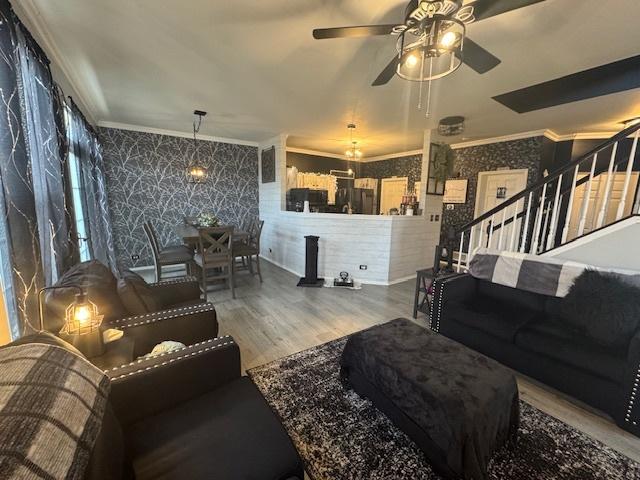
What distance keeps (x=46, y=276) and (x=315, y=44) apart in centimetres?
260

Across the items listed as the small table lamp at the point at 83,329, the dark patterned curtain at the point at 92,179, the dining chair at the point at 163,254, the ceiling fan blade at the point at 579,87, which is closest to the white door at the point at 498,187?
the ceiling fan blade at the point at 579,87

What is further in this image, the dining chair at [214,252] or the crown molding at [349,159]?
the crown molding at [349,159]

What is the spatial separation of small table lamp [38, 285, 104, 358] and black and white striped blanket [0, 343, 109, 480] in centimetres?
55

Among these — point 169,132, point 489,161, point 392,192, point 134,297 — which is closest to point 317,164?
point 392,192

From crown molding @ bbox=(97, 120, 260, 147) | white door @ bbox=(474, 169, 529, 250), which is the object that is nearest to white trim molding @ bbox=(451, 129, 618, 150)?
white door @ bbox=(474, 169, 529, 250)

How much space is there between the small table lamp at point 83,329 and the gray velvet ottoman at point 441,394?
57.3 inches

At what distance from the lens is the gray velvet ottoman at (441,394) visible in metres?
1.23

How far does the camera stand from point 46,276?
1719mm

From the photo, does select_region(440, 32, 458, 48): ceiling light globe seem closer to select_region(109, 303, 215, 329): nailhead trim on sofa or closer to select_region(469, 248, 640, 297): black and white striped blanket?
select_region(469, 248, 640, 297): black and white striped blanket

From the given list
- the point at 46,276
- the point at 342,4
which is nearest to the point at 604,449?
the point at 342,4

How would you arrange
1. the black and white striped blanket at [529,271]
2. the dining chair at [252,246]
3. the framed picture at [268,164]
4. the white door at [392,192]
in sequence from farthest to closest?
the white door at [392,192]
the framed picture at [268,164]
the dining chair at [252,246]
the black and white striped blanket at [529,271]

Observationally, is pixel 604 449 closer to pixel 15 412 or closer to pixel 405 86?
pixel 15 412

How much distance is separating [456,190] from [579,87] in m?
3.14

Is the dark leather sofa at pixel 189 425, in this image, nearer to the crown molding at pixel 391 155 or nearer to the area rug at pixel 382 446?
the area rug at pixel 382 446
